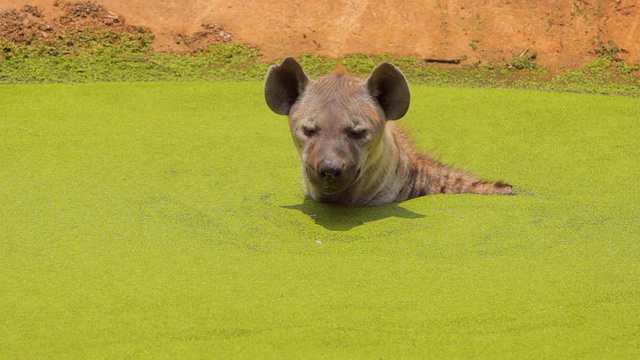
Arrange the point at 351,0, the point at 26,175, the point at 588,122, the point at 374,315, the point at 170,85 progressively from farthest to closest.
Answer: the point at 351,0 < the point at 170,85 < the point at 588,122 < the point at 26,175 < the point at 374,315

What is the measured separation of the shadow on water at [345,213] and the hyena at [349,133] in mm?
77

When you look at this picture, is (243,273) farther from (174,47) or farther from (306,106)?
(174,47)

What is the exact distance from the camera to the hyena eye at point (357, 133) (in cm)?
543

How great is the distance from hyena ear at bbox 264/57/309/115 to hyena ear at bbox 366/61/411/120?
1.43 ft

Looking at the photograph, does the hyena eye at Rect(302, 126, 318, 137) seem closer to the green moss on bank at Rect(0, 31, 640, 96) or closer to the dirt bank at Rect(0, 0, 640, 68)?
the green moss on bank at Rect(0, 31, 640, 96)

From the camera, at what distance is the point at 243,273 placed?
15.5 ft

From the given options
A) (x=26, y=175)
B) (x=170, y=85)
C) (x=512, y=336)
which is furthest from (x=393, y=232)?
(x=170, y=85)

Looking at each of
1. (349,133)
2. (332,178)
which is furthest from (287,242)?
(349,133)

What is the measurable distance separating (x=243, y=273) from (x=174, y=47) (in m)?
5.58

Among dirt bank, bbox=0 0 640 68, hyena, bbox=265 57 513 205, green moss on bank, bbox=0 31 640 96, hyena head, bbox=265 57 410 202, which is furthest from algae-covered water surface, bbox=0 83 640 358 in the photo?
dirt bank, bbox=0 0 640 68

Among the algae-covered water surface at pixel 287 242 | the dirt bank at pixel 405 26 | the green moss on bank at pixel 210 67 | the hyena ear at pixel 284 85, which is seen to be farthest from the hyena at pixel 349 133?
the dirt bank at pixel 405 26

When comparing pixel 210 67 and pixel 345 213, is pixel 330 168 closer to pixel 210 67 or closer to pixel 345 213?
pixel 345 213

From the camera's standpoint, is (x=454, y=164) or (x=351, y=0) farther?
(x=351, y=0)

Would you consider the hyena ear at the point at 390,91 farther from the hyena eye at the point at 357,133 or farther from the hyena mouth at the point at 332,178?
the hyena mouth at the point at 332,178
